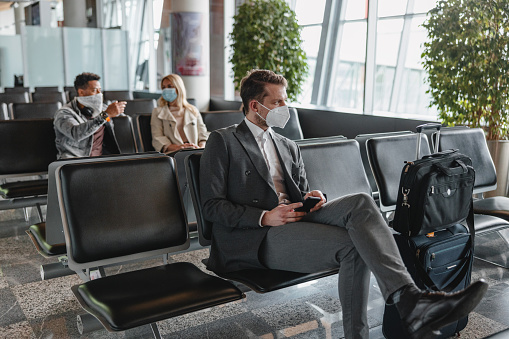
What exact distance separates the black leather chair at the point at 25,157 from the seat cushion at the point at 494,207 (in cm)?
307

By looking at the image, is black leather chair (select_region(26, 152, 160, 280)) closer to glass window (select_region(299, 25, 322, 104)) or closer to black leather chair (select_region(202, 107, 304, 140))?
black leather chair (select_region(202, 107, 304, 140))

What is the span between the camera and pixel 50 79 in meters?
12.7

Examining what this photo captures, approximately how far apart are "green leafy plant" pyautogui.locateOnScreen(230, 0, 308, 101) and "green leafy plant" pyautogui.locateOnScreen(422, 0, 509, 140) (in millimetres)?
3066

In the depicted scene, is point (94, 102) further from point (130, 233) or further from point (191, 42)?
point (191, 42)

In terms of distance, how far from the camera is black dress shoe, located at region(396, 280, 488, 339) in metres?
1.97

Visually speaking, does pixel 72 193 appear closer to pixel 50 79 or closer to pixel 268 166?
pixel 268 166

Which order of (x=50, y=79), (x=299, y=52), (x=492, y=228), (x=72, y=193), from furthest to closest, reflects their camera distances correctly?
(x=50, y=79), (x=299, y=52), (x=492, y=228), (x=72, y=193)

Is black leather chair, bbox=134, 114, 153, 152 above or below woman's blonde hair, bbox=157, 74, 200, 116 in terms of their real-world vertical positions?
below

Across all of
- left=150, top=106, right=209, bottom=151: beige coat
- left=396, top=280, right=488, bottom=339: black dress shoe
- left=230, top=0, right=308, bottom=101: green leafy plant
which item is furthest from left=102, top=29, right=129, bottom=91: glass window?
left=396, top=280, right=488, bottom=339: black dress shoe

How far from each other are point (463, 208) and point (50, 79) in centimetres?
1176

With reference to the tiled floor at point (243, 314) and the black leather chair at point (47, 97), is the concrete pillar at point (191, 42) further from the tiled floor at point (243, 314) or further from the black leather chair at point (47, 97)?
the tiled floor at point (243, 314)

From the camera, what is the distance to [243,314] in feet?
9.71

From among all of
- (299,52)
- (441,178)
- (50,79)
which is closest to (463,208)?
(441,178)

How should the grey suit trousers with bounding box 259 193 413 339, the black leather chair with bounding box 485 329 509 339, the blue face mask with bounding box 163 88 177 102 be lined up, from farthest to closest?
the blue face mask with bounding box 163 88 177 102, the black leather chair with bounding box 485 329 509 339, the grey suit trousers with bounding box 259 193 413 339
